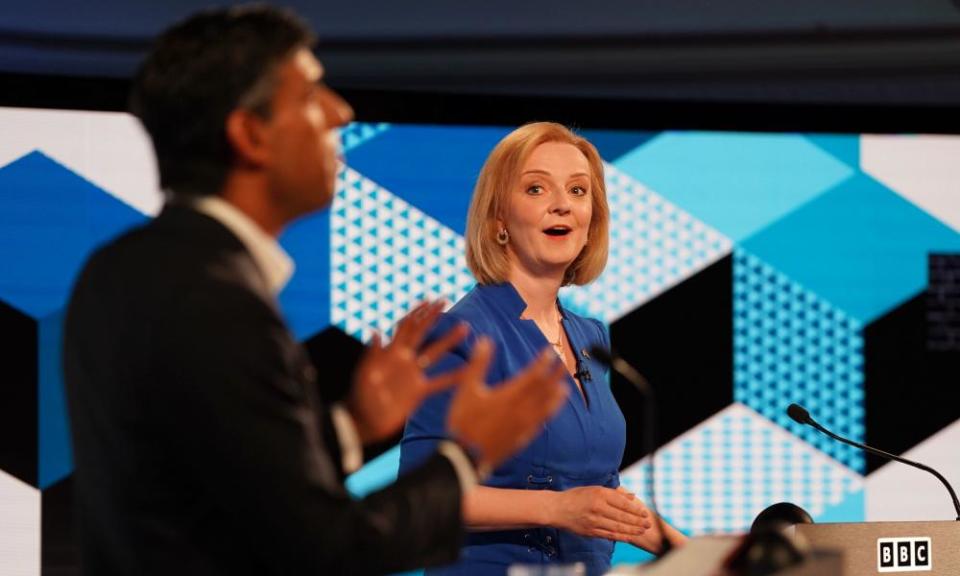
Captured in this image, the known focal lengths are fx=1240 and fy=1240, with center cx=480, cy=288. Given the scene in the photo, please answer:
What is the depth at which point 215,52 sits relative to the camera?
1323mm

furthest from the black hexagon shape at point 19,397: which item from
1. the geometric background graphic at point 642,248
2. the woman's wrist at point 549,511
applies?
the woman's wrist at point 549,511

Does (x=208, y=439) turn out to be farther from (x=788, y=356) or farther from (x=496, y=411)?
(x=788, y=356)

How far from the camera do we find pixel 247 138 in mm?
1332

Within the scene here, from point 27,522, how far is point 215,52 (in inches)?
153

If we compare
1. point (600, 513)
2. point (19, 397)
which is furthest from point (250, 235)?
point (19, 397)

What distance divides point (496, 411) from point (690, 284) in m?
3.96

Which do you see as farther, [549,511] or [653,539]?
[653,539]

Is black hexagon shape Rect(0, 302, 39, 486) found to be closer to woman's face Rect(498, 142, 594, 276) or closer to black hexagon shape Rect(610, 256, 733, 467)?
black hexagon shape Rect(610, 256, 733, 467)

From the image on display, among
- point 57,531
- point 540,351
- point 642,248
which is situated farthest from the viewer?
point 642,248

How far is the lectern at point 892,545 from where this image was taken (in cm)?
242

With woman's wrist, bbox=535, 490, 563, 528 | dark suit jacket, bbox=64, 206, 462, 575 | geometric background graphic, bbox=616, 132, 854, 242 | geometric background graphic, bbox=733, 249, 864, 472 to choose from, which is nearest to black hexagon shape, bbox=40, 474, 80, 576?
geometric background graphic, bbox=616, 132, 854, 242

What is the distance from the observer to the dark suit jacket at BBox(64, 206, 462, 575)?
3.80ft

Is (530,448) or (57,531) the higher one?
(530,448)

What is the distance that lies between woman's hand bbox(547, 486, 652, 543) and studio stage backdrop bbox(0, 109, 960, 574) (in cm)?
259
